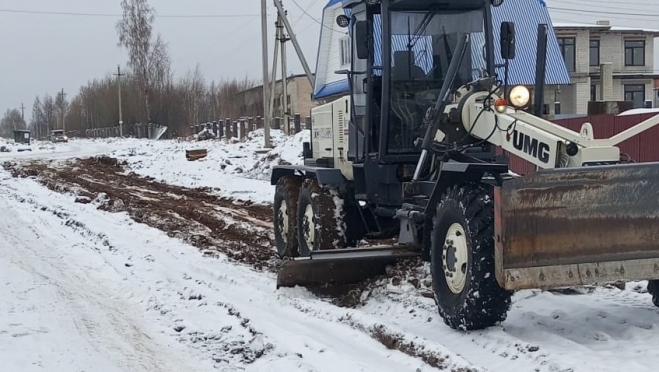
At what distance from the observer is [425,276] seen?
7.16m

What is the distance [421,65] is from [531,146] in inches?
79.7

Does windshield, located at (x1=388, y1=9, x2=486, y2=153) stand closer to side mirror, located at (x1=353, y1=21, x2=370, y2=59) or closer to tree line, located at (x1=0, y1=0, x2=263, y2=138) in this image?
side mirror, located at (x1=353, y1=21, x2=370, y2=59)

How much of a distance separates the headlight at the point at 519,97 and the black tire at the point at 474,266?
0.72 m

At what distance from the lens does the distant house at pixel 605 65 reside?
4722 cm

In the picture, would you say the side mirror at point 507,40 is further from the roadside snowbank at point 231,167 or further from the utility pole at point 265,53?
the utility pole at point 265,53

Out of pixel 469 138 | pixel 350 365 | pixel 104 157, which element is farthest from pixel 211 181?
pixel 350 365

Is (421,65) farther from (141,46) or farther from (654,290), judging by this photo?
(141,46)

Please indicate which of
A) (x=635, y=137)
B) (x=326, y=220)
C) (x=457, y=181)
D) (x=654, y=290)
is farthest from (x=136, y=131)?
(x=654, y=290)

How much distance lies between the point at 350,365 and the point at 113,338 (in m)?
2.00

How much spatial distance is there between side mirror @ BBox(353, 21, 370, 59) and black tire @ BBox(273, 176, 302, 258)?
9.47 ft

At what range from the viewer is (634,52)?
167ft

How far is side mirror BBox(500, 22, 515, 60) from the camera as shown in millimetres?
6891

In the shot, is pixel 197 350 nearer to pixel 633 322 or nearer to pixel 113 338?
pixel 113 338

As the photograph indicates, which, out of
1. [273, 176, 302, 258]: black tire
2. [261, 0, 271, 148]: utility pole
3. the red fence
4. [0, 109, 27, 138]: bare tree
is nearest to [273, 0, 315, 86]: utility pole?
[261, 0, 271, 148]: utility pole
